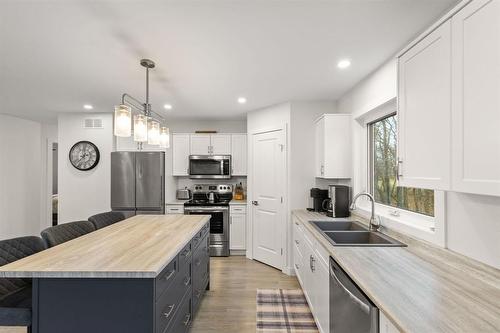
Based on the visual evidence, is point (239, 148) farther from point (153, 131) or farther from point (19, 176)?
point (19, 176)

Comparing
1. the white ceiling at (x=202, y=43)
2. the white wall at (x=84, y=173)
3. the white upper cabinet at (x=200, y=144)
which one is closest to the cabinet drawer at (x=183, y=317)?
the white ceiling at (x=202, y=43)

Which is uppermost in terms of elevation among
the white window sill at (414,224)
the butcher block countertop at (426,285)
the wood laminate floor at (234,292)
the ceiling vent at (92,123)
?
the ceiling vent at (92,123)

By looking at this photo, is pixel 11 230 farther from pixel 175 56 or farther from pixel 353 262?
pixel 353 262

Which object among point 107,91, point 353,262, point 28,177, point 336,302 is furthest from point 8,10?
point 28,177

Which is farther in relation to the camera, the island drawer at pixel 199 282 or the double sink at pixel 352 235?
the island drawer at pixel 199 282

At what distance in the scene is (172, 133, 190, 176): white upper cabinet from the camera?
15.3 ft

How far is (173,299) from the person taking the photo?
1673 mm

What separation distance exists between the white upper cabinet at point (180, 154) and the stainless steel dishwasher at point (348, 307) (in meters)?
3.51

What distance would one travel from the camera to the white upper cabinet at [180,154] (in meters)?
4.66

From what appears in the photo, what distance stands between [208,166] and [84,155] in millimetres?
2149

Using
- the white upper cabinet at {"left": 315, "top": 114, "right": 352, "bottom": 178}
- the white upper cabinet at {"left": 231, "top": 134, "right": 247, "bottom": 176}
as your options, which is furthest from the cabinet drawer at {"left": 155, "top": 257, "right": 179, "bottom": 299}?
the white upper cabinet at {"left": 231, "top": 134, "right": 247, "bottom": 176}

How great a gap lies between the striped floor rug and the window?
141cm

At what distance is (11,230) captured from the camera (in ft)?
15.8

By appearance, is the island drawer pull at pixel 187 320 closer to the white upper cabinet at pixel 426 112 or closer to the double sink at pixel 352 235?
the double sink at pixel 352 235
